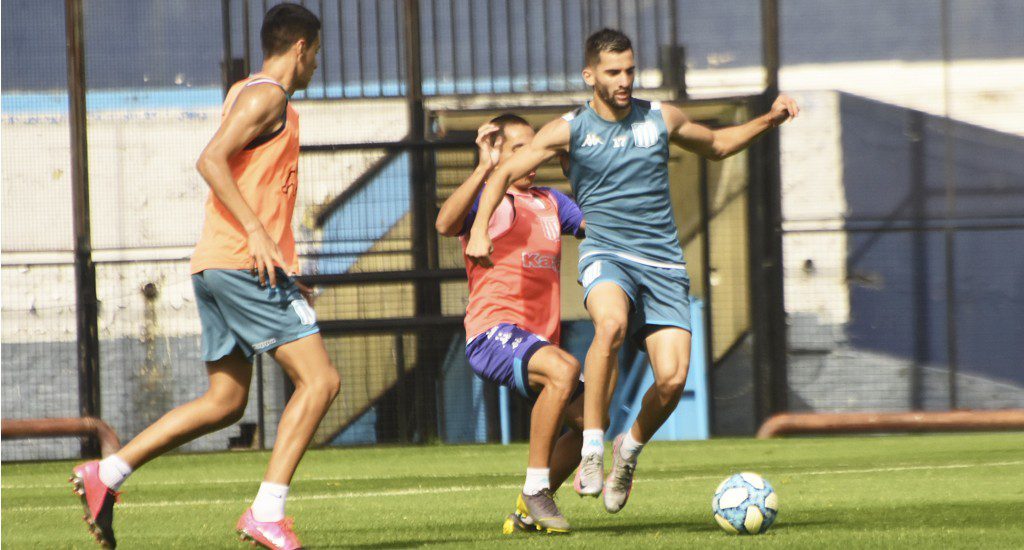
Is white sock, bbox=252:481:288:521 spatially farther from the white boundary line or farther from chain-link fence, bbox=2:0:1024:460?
chain-link fence, bbox=2:0:1024:460

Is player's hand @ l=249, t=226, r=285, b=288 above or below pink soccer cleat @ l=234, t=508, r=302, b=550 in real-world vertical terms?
above

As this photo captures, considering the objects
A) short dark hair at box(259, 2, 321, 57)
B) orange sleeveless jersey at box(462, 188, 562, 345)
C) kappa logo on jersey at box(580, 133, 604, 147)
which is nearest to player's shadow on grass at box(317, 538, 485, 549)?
orange sleeveless jersey at box(462, 188, 562, 345)

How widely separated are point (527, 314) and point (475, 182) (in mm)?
603

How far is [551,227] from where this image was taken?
5.72 m

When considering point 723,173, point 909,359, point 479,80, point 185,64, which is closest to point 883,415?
point 909,359

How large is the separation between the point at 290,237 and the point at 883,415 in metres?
8.24

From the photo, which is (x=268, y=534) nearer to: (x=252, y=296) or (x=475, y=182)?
(x=252, y=296)

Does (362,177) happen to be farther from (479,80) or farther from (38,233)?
(38,233)

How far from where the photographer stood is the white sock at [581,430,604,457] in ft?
16.2

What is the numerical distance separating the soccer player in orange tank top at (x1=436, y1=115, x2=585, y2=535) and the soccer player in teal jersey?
0.48 ft

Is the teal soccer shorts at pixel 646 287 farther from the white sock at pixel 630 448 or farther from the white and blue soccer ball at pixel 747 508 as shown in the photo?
the white and blue soccer ball at pixel 747 508

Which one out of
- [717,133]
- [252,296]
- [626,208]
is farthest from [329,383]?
[717,133]

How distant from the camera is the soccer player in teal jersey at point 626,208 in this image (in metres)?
5.22

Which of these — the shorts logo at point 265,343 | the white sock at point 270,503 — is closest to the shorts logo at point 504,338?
the shorts logo at point 265,343
